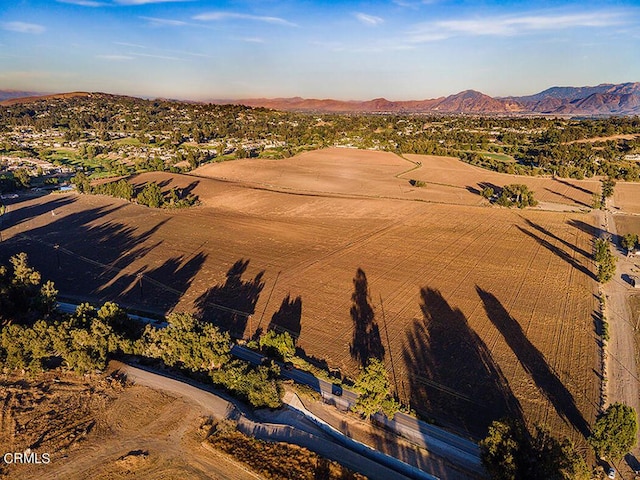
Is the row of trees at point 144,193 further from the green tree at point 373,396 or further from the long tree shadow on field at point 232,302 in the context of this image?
the green tree at point 373,396

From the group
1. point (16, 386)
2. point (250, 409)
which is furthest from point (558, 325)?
point (16, 386)

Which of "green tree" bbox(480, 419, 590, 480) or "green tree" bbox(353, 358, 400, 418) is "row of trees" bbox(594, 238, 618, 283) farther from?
"green tree" bbox(353, 358, 400, 418)

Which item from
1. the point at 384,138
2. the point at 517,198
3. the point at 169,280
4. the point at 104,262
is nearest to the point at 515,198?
the point at 517,198

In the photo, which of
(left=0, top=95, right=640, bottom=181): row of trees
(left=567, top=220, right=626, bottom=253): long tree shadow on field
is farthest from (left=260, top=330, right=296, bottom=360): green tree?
(left=0, top=95, right=640, bottom=181): row of trees

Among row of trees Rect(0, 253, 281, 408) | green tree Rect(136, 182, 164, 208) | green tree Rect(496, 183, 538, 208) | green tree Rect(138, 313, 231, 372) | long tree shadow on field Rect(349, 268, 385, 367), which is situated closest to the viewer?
row of trees Rect(0, 253, 281, 408)

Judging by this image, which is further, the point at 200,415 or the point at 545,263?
the point at 545,263

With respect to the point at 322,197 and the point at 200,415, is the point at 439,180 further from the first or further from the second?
the point at 200,415

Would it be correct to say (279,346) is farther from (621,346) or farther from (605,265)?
(605,265)
